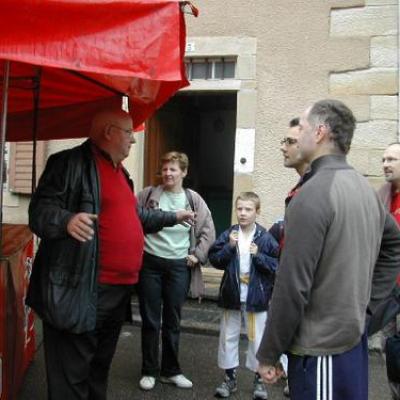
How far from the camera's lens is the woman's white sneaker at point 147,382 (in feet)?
12.9

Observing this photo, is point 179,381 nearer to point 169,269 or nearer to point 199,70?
point 169,269

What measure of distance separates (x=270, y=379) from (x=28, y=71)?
2.29m

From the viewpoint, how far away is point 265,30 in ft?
19.3

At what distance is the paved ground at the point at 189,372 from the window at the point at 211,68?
2.74 meters

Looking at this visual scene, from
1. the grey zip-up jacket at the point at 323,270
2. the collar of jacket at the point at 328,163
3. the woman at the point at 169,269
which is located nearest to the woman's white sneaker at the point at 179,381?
the woman at the point at 169,269

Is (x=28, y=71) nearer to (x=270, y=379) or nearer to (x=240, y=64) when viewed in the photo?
(x=270, y=379)

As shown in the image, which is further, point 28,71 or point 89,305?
point 28,71

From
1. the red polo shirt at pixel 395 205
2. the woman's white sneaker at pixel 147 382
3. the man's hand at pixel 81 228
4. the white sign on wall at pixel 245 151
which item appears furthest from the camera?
the white sign on wall at pixel 245 151

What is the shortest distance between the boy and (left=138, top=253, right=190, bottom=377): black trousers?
320 mm

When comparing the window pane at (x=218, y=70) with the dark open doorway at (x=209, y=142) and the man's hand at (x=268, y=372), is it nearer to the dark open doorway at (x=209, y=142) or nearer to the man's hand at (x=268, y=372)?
the dark open doorway at (x=209, y=142)

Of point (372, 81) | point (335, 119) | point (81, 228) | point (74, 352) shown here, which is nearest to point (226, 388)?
point (74, 352)

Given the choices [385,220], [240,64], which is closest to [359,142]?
[240,64]

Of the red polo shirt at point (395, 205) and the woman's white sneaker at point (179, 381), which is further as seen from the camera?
the woman's white sneaker at point (179, 381)

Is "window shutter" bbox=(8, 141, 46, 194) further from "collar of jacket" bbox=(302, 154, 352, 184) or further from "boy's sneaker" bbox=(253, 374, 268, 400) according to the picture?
"collar of jacket" bbox=(302, 154, 352, 184)
